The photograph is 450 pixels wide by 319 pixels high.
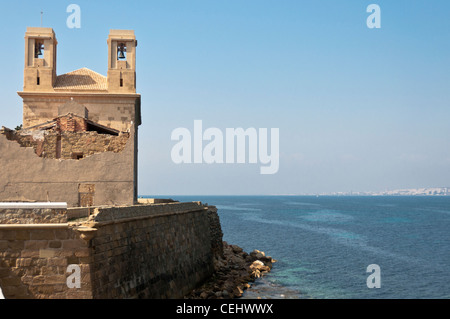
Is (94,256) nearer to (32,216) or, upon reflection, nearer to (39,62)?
(32,216)

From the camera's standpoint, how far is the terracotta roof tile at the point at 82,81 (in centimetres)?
2720

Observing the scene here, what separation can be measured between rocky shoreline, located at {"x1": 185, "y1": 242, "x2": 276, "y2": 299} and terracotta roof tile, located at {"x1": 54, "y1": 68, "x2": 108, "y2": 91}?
13245 millimetres

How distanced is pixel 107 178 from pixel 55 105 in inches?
389

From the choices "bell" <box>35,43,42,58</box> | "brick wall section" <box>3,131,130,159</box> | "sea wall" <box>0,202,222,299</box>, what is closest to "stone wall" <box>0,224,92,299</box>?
"sea wall" <box>0,202,222,299</box>

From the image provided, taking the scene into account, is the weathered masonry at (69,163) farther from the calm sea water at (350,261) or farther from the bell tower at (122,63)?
the calm sea water at (350,261)

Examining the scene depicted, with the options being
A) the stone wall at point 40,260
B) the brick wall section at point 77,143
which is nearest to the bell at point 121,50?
the brick wall section at point 77,143

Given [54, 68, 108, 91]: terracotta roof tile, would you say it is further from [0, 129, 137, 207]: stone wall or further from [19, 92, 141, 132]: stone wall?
[0, 129, 137, 207]: stone wall

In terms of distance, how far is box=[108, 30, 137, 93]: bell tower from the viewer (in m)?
27.0

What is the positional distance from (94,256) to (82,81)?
59.7 ft

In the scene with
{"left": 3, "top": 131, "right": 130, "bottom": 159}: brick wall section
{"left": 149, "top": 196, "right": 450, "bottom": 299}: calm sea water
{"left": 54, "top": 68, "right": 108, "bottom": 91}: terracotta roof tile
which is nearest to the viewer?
{"left": 3, "top": 131, "right": 130, "bottom": 159}: brick wall section

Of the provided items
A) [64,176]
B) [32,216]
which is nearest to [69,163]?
[64,176]

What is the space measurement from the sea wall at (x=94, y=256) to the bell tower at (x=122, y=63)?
37.4 ft

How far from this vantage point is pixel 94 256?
1230 cm

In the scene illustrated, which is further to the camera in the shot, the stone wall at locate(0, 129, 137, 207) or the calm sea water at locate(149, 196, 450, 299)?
the calm sea water at locate(149, 196, 450, 299)
